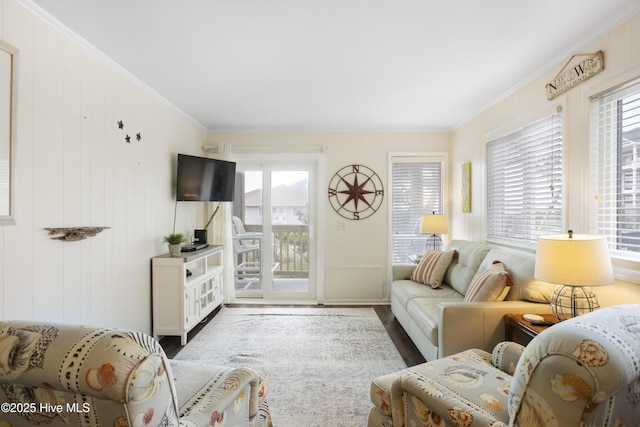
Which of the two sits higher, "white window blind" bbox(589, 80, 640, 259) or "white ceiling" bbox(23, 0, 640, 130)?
"white ceiling" bbox(23, 0, 640, 130)

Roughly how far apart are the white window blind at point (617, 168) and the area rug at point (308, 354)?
1787 millimetres

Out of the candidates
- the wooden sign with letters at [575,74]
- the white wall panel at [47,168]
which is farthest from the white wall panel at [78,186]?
the wooden sign with letters at [575,74]

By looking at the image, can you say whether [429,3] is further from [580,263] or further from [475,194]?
[475,194]

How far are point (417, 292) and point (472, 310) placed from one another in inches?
38.0

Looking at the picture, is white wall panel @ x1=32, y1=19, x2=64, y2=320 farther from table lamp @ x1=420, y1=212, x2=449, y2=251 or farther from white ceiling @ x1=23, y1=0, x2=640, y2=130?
table lamp @ x1=420, y1=212, x2=449, y2=251

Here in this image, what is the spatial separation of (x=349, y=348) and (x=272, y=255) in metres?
1.97

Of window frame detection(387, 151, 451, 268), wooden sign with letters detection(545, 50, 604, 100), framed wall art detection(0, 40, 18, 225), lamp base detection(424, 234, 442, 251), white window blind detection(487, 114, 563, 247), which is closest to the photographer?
framed wall art detection(0, 40, 18, 225)

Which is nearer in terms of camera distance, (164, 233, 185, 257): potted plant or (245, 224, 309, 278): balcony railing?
(164, 233, 185, 257): potted plant

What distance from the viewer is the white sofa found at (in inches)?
83.1

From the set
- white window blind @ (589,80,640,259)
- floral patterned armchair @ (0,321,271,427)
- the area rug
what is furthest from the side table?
floral patterned armchair @ (0,321,271,427)

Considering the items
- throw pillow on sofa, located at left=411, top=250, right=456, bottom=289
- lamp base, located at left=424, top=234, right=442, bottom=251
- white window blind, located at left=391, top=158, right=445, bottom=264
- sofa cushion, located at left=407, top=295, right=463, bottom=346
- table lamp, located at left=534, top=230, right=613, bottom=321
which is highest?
white window blind, located at left=391, top=158, right=445, bottom=264

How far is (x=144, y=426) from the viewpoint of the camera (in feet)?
2.64

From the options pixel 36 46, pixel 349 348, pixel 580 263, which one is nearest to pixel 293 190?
pixel 349 348

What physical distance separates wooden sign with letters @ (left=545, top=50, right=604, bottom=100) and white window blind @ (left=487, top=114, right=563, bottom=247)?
7.9 inches
